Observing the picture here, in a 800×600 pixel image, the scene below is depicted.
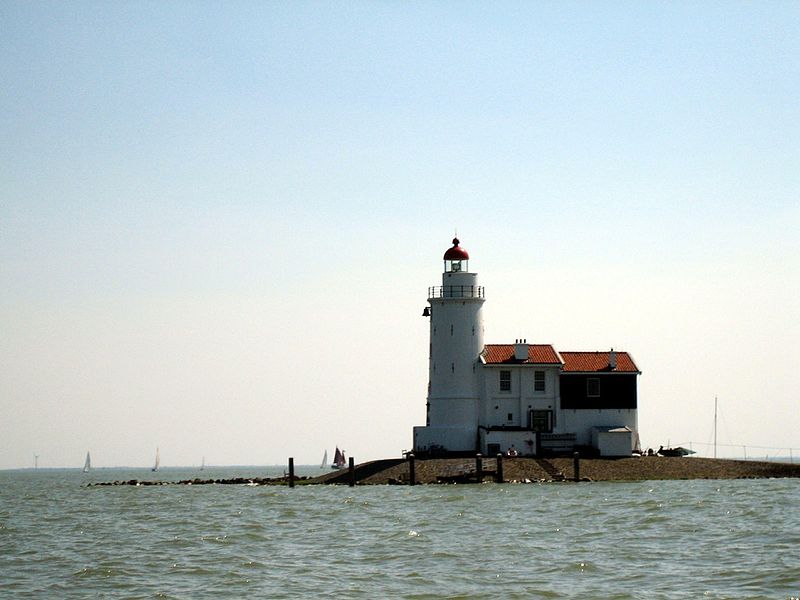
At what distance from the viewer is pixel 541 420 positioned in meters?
70.2

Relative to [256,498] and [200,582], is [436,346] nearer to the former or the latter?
[256,498]

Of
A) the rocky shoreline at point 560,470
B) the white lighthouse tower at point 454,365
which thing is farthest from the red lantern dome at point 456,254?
the rocky shoreline at point 560,470

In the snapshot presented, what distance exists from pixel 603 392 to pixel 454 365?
8.72 m

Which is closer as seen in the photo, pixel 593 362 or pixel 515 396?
pixel 515 396

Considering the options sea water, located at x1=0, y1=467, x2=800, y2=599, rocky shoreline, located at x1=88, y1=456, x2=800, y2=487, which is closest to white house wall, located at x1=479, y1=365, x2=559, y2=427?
rocky shoreline, located at x1=88, y1=456, x2=800, y2=487

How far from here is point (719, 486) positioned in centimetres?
6150

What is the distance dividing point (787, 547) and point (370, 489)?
30.6 metres

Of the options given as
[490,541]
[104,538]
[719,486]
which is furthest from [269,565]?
[719,486]

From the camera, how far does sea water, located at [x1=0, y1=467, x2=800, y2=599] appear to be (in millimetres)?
30828

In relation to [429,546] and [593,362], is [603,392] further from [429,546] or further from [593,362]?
[429,546]

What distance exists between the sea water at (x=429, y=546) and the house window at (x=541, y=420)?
33.7ft

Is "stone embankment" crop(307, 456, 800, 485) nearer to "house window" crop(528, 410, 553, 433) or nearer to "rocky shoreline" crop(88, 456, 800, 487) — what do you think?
"rocky shoreline" crop(88, 456, 800, 487)

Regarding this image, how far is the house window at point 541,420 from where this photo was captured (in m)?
70.1

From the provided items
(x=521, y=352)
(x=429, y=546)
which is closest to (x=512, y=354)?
(x=521, y=352)
